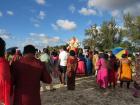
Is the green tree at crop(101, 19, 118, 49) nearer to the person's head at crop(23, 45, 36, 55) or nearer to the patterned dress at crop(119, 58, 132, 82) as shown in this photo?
the patterned dress at crop(119, 58, 132, 82)

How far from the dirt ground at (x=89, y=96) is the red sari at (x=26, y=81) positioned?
6301 mm

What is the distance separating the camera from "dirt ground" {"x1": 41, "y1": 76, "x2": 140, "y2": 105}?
13.3 metres

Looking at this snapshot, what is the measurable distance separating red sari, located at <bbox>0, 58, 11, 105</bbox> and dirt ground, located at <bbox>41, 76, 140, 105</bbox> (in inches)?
260

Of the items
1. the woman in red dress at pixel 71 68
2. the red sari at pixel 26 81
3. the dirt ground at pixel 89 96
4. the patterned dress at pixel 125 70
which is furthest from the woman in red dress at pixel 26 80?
the patterned dress at pixel 125 70

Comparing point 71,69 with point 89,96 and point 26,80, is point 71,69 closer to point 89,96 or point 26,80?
point 89,96

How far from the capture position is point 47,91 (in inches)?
616

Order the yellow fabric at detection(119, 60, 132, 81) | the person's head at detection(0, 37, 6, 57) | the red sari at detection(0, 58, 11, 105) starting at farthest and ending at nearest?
the yellow fabric at detection(119, 60, 132, 81)
the person's head at detection(0, 37, 6, 57)
the red sari at detection(0, 58, 11, 105)

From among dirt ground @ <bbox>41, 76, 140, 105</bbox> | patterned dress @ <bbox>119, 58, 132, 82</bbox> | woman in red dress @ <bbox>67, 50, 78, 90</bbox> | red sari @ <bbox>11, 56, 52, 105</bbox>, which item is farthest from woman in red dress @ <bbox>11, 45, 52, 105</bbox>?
patterned dress @ <bbox>119, 58, 132, 82</bbox>

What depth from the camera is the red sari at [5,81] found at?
Answer: 20.1 ft

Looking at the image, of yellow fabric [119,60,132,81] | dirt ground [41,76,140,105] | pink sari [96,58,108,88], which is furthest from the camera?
yellow fabric [119,60,132,81]

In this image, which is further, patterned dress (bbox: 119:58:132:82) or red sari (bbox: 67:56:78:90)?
patterned dress (bbox: 119:58:132:82)

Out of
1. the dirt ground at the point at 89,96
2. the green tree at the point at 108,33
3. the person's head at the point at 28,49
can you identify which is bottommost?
the dirt ground at the point at 89,96

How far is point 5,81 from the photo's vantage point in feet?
20.2

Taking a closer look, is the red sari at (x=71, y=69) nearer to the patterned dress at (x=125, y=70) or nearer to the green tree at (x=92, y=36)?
the patterned dress at (x=125, y=70)
